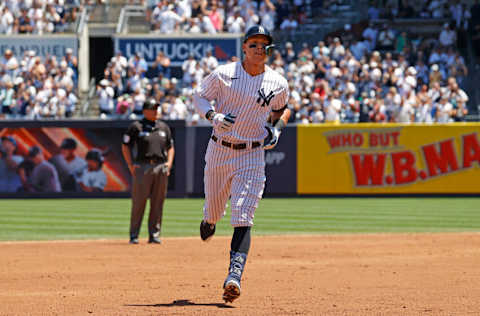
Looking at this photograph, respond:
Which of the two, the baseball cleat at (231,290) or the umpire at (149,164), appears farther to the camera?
the umpire at (149,164)

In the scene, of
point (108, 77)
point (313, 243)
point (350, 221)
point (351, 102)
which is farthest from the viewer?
point (108, 77)

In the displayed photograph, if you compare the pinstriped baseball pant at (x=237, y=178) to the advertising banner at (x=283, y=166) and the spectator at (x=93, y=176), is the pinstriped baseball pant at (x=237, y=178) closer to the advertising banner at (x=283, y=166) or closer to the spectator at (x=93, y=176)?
the advertising banner at (x=283, y=166)

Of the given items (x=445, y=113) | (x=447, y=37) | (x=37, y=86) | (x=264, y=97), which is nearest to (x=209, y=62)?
(x=37, y=86)

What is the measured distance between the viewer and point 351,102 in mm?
26219

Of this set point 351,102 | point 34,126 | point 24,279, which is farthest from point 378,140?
point 24,279

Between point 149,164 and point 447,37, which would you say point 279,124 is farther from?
point 447,37

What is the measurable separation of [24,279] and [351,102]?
1788 cm

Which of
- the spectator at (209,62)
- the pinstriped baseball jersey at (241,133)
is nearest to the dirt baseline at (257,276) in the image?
the pinstriped baseball jersey at (241,133)

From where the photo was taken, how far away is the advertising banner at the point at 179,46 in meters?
30.5

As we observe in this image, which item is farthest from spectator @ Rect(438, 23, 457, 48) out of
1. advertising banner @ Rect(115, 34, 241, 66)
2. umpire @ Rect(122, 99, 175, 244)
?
umpire @ Rect(122, 99, 175, 244)

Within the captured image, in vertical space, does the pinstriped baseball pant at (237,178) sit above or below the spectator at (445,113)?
above

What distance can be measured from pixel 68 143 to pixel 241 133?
16825mm

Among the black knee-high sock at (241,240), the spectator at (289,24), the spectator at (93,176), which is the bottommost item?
the spectator at (93,176)

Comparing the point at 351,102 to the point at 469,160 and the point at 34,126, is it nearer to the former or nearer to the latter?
the point at 469,160
